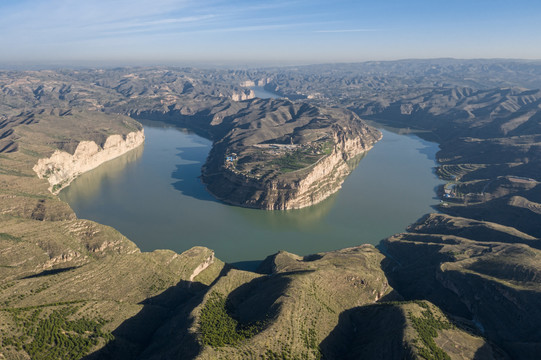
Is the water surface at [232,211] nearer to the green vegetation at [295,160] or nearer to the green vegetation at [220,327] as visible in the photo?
the green vegetation at [295,160]

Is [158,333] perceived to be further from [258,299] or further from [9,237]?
[9,237]

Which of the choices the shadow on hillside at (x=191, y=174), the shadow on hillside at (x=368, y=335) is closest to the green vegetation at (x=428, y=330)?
the shadow on hillside at (x=368, y=335)

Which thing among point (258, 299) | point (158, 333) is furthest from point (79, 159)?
point (258, 299)

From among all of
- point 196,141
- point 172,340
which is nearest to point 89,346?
point 172,340

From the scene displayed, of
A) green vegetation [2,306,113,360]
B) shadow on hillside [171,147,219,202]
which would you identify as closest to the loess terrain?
green vegetation [2,306,113,360]

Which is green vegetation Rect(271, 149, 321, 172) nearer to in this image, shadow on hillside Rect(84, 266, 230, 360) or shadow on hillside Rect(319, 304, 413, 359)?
shadow on hillside Rect(319, 304, 413, 359)
